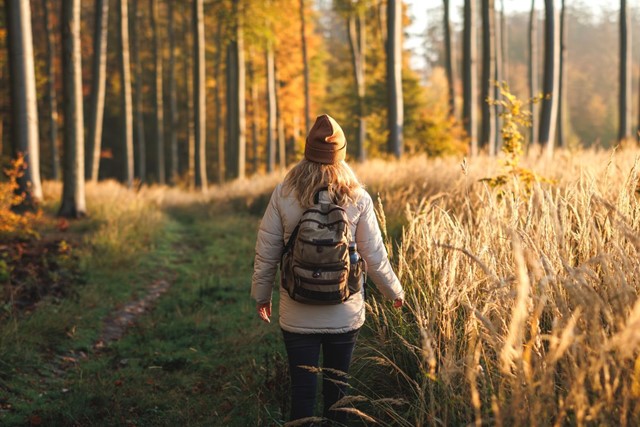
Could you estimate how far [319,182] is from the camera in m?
3.64

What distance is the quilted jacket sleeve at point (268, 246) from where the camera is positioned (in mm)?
3724

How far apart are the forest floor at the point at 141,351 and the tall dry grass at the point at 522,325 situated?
4.12 feet

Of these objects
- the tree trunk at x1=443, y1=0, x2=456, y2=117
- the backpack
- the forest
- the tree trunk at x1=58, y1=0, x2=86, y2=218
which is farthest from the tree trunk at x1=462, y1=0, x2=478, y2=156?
the backpack

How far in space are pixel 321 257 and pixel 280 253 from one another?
0.45 m

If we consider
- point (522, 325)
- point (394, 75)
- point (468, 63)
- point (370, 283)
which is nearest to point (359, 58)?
point (468, 63)

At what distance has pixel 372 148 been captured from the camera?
29734mm

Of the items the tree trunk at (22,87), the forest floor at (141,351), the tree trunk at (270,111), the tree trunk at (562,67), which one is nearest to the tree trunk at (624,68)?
the tree trunk at (562,67)

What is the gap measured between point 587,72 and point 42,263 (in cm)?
7596

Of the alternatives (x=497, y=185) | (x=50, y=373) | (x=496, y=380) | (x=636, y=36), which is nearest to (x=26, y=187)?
(x=50, y=373)

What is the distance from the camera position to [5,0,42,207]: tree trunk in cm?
1187

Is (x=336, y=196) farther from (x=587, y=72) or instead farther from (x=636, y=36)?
(x=636, y=36)

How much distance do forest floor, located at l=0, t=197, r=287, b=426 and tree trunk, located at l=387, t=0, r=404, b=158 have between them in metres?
8.04

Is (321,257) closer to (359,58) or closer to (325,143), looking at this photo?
(325,143)

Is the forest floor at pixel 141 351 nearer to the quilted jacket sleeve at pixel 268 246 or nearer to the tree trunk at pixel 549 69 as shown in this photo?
the quilted jacket sleeve at pixel 268 246
